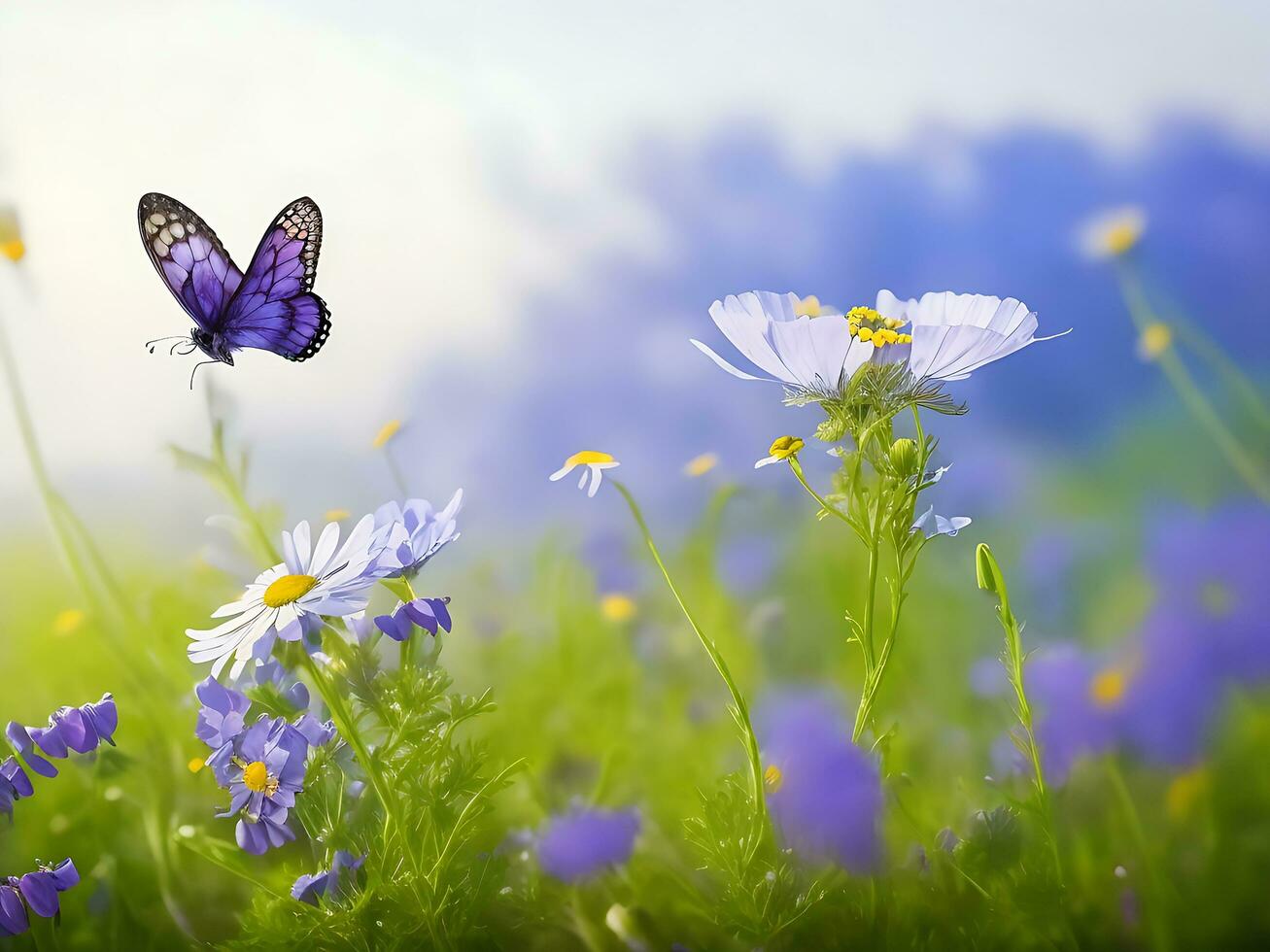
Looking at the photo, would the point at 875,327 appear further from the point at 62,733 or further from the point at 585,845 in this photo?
the point at 62,733

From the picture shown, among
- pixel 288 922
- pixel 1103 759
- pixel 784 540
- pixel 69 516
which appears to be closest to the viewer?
pixel 288 922

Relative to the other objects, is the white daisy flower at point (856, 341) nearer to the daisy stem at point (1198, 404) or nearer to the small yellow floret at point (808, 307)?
the small yellow floret at point (808, 307)

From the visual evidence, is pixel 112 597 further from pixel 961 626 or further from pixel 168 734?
pixel 961 626

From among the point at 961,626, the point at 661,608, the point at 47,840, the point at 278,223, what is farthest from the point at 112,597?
the point at 961,626

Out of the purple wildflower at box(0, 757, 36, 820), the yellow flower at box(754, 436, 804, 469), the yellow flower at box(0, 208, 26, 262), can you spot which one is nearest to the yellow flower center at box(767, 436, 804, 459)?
the yellow flower at box(754, 436, 804, 469)

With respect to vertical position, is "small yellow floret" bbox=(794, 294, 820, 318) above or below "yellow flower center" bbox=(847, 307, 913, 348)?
above

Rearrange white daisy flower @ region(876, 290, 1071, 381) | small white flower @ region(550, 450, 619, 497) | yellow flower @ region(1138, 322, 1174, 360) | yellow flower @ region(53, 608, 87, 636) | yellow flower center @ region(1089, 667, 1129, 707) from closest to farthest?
white daisy flower @ region(876, 290, 1071, 381)
small white flower @ region(550, 450, 619, 497)
yellow flower center @ region(1089, 667, 1129, 707)
yellow flower @ region(1138, 322, 1174, 360)
yellow flower @ region(53, 608, 87, 636)

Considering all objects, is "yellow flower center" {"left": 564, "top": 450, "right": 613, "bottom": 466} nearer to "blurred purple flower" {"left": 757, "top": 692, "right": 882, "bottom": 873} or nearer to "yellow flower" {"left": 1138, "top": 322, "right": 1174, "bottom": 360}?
"blurred purple flower" {"left": 757, "top": 692, "right": 882, "bottom": 873}
